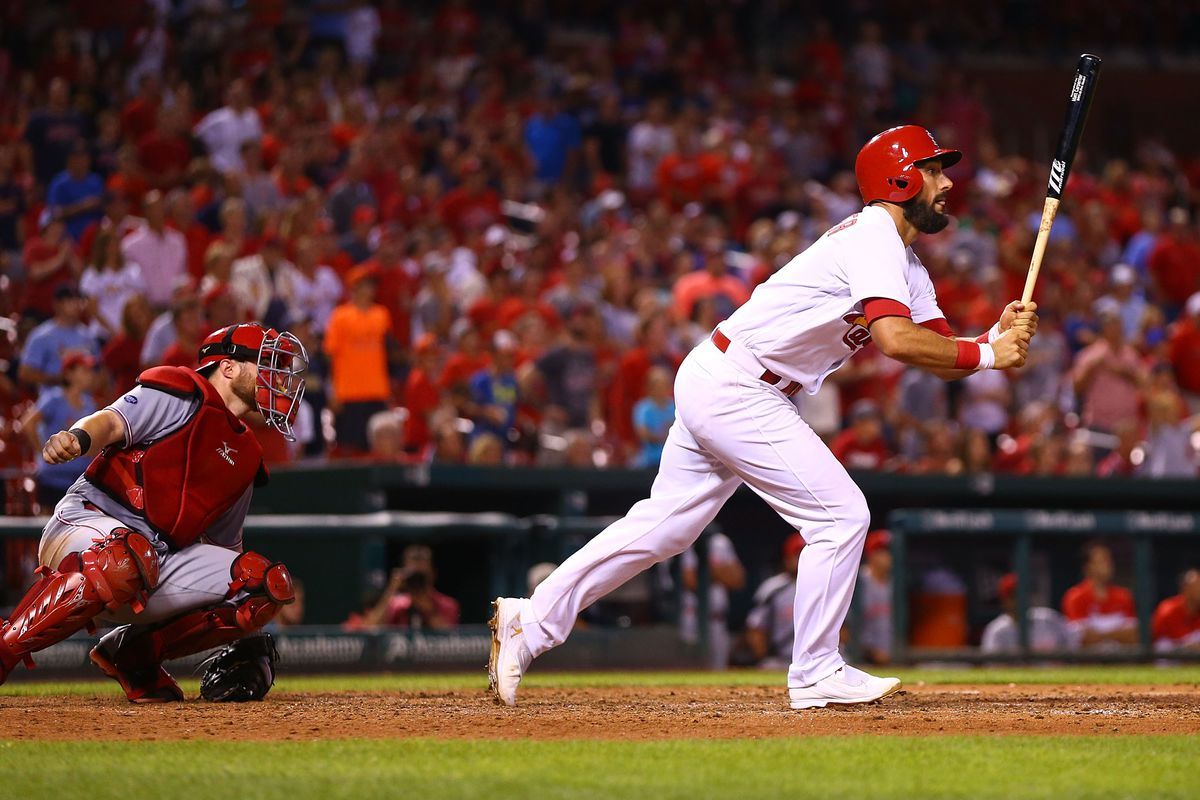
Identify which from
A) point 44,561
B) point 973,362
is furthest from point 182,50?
point 973,362

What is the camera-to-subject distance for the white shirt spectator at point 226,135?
1427cm

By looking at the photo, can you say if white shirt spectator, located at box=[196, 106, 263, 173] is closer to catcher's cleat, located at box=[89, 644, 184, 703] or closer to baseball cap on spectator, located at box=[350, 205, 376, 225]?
baseball cap on spectator, located at box=[350, 205, 376, 225]

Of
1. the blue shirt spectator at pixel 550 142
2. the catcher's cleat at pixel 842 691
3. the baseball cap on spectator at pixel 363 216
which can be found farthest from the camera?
the blue shirt spectator at pixel 550 142

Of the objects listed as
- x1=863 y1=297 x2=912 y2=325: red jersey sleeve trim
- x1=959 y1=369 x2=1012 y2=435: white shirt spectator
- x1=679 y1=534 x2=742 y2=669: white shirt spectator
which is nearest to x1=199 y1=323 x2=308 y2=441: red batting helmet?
x1=863 y1=297 x2=912 y2=325: red jersey sleeve trim

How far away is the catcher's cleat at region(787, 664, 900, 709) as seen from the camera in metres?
5.86

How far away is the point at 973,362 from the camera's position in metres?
5.74

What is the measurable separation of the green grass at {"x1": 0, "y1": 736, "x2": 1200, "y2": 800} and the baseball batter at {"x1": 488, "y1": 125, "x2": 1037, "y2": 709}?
86 centimetres

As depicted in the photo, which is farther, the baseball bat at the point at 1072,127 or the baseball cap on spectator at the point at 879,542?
the baseball cap on spectator at the point at 879,542

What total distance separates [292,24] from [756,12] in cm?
771

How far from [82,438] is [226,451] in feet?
2.00

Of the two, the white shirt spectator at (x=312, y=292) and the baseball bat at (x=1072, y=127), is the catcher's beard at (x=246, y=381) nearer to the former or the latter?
the baseball bat at (x=1072, y=127)

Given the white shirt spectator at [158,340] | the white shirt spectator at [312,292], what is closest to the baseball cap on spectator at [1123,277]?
the white shirt spectator at [312,292]

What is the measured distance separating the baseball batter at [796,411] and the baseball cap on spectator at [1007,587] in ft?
17.2

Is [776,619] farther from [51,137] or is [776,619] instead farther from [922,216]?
[51,137]
